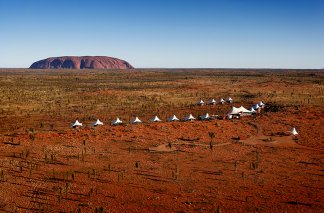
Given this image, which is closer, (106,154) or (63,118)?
(106,154)

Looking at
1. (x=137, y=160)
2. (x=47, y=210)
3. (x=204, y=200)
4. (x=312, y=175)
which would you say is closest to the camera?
(x=47, y=210)

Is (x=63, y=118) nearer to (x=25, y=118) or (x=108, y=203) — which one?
(x=25, y=118)

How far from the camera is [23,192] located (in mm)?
18359

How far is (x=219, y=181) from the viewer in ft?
67.2

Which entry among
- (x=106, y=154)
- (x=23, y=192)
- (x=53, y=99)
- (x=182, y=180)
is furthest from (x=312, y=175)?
(x=53, y=99)

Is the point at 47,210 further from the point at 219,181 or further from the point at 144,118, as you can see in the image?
the point at 144,118

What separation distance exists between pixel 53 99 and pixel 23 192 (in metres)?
49.5

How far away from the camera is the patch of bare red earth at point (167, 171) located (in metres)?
17.3

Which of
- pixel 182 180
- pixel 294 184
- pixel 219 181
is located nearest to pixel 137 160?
pixel 182 180

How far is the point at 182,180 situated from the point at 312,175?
8.42 meters

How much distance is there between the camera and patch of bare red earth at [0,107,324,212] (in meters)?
17.3

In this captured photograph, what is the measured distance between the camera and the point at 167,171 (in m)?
22.4

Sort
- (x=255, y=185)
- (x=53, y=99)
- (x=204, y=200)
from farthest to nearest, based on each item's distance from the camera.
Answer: (x=53, y=99) < (x=255, y=185) < (x=204, y=200)

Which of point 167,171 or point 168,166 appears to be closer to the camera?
point 167,171
